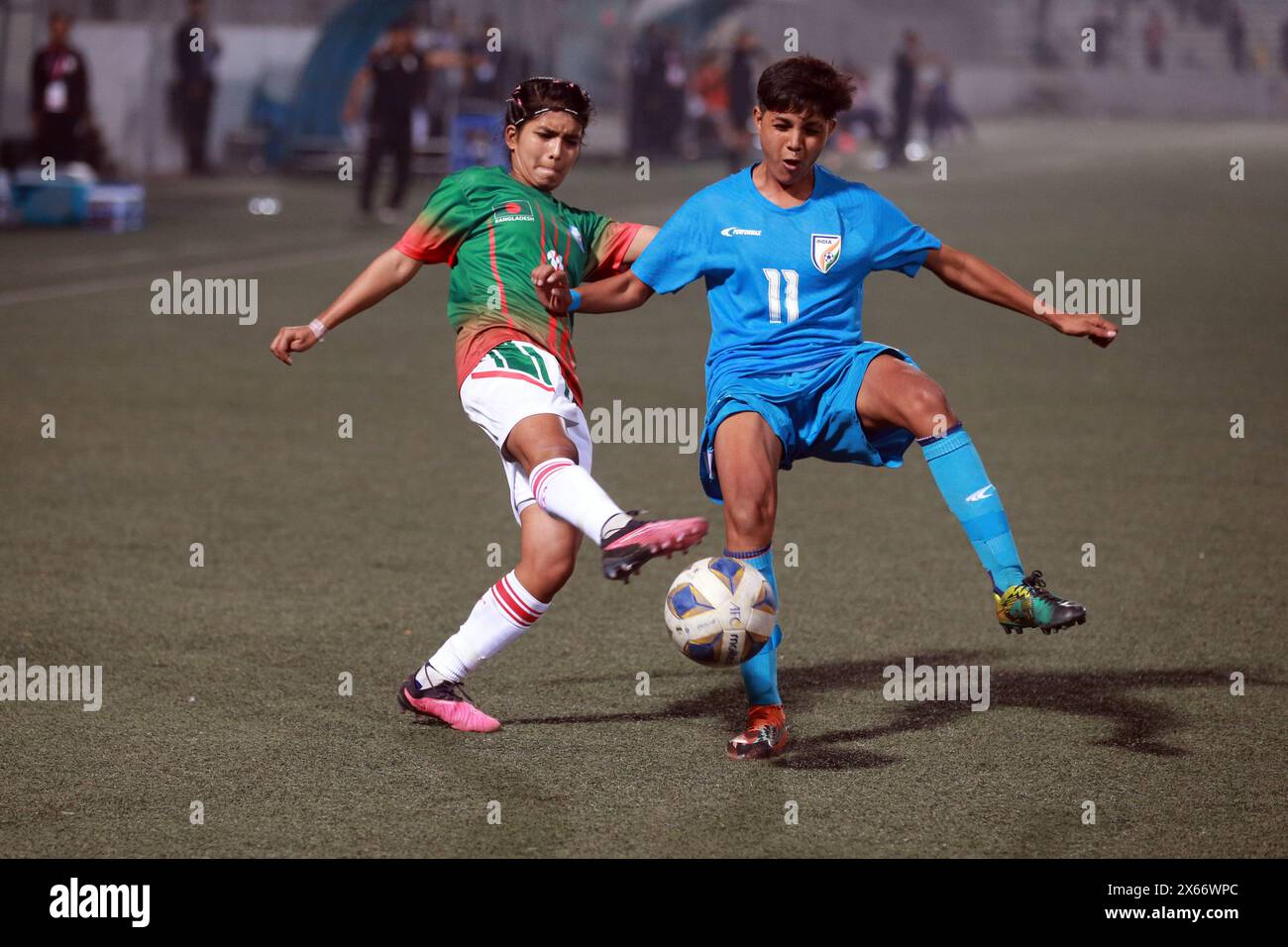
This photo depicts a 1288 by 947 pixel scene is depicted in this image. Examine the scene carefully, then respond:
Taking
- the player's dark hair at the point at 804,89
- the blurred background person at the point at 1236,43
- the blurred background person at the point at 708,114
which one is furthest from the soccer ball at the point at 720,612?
the blurred background person at the point at 1236,43

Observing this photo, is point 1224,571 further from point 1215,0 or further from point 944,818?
point 1215,0

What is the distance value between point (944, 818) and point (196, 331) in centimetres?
1019

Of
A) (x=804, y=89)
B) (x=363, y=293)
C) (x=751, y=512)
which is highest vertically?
(x=804, y=89)

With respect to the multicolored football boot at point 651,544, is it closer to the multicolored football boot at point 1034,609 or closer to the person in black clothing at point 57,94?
the multicolored football boot at point 1034,609

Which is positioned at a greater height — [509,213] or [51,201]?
[51,201]

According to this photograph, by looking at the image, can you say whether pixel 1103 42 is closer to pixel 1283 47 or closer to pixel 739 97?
pixel 1283 47

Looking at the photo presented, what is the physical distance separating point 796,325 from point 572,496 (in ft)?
2.67

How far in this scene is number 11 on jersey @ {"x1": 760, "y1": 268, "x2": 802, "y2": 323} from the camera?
4.86 metres

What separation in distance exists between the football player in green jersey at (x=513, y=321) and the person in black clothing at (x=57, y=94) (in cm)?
1762

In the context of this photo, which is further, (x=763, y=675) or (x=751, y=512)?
(x=763, y=675)

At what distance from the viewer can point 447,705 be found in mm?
5023

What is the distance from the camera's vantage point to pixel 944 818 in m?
4.31

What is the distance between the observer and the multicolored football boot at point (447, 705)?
16.5ft

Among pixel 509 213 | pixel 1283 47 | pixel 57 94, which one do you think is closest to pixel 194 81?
A: pixel 57 94
